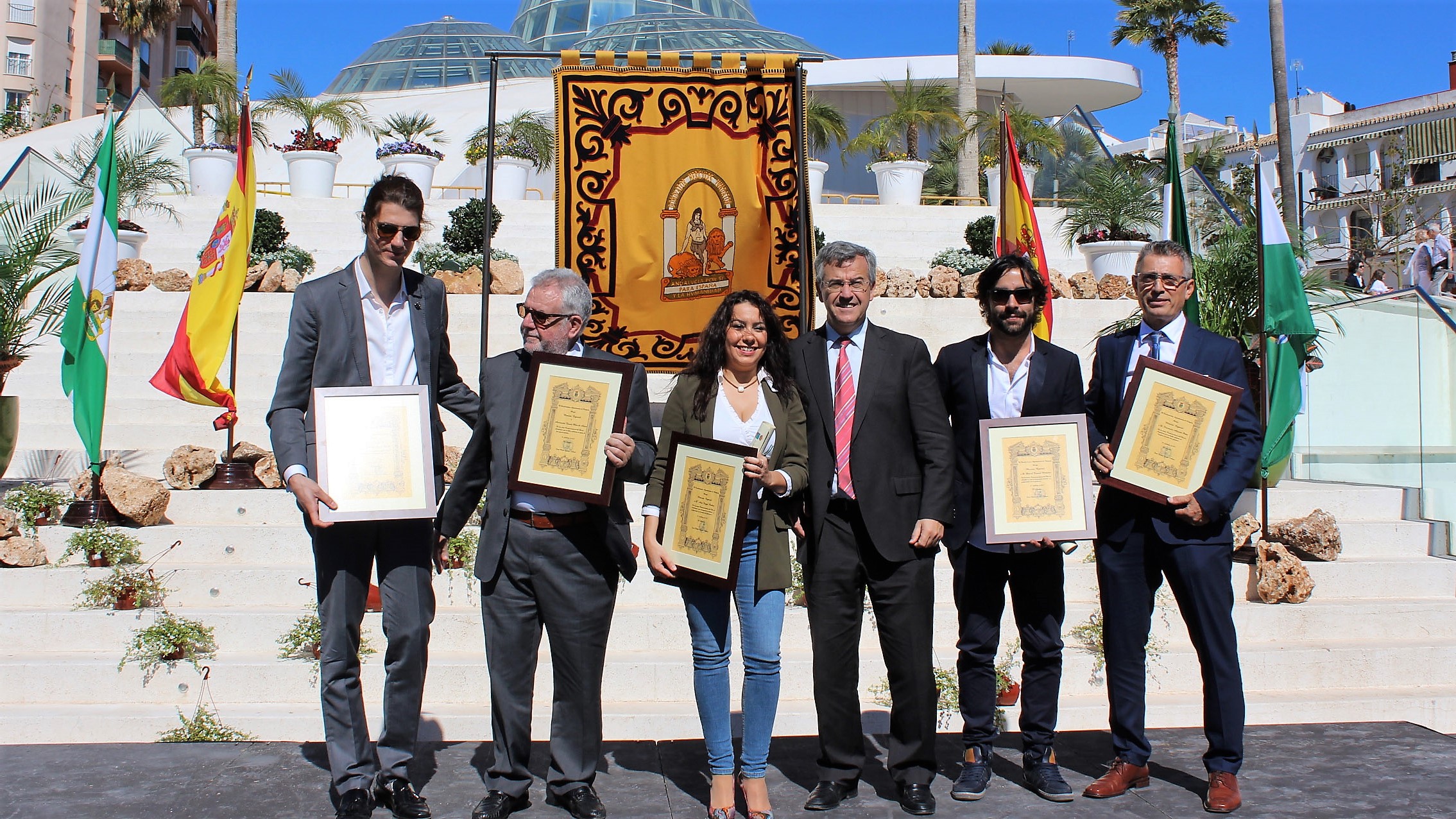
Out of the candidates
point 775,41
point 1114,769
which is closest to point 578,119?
point 1114,769

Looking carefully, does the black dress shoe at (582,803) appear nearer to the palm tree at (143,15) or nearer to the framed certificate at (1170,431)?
the framed certificate at (1170,431)

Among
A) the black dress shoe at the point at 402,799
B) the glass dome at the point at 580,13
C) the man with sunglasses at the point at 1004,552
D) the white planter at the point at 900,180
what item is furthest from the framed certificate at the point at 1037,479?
the glass dome at the point at 580,13

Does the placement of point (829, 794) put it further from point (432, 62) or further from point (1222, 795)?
point (432, 62)

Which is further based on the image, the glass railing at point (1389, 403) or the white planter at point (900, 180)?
the white planter at point (900, 180)

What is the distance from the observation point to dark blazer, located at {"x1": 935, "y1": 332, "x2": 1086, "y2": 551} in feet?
12.7

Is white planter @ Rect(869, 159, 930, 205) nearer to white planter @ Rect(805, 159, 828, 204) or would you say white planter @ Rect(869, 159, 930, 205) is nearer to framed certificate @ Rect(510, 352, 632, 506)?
white planter @ Rect(805, 159, 828, 204)

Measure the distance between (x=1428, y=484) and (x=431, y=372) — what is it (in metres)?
6.50

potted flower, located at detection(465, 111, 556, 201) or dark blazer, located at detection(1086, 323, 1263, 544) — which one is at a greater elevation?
potted flower, located at detection(465, 111, 556, 201)

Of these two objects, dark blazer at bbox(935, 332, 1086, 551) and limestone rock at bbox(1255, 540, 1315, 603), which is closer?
dark blazer at bbox(935, 332, 1086, 551)

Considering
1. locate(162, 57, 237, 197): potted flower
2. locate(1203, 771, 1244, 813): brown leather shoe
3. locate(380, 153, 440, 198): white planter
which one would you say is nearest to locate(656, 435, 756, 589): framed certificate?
locate(1203, 771, 1244, 813): brown leather shoe

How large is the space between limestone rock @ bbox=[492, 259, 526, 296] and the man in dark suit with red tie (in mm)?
8507

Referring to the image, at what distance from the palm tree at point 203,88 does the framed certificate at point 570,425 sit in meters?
16.4

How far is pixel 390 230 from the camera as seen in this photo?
354 cm

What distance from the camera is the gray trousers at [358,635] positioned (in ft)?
11.7
